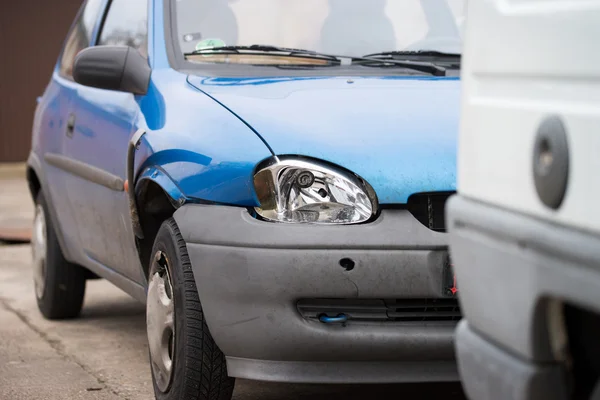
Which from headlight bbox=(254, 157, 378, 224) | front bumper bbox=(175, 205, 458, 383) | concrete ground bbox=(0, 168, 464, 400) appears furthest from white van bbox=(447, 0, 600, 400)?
concrete ground bbox=(0, 168, 464, 400)

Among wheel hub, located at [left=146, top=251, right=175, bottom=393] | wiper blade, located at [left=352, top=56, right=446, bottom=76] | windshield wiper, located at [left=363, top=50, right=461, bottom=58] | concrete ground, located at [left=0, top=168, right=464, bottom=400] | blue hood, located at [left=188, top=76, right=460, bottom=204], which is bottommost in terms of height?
concrete ground, located at [left=0, top=168, right=464, bottom=400]

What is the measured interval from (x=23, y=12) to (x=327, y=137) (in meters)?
13.5

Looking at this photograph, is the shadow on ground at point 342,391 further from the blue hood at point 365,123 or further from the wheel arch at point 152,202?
the blue hood at point 365,123

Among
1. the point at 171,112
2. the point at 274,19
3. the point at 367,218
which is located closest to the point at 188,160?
the point at 171,112

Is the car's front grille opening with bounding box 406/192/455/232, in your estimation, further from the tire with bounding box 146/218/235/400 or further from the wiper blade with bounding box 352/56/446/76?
the wiper blade with bounding box 352/56/446/76

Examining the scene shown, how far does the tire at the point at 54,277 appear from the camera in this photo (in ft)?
20.6

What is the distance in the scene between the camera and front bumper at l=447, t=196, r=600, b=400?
225 cm

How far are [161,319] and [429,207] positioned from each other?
1.04 meters

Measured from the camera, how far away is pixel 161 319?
13.9 feet

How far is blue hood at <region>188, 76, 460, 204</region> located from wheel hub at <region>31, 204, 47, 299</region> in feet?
7.69

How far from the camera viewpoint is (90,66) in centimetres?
473

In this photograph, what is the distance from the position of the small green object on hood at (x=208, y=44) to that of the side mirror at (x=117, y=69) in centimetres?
22

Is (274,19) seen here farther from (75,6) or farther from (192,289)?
(75,6)

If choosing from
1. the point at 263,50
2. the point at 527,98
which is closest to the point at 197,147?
the point at 263,50
